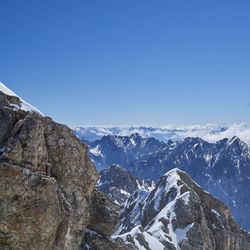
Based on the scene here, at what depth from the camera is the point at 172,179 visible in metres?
158

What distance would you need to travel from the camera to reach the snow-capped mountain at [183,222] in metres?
114

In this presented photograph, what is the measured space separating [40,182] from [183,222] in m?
87.9

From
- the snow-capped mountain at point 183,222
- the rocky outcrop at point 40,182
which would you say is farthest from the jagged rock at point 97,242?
the snow-capped mountain at point 183,222

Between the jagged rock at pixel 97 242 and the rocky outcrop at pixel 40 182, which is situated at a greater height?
the rocky outcrop at pixel 40 182

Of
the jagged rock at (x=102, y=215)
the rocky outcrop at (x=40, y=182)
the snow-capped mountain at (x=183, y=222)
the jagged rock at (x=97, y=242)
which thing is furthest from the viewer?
the snow-capped mountain at (x=183, y=222)

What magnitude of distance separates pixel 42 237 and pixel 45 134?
11570 mm

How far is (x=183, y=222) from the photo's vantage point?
12525cm

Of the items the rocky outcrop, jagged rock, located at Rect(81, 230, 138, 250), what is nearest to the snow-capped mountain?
jagged rock, located at Rect(81, 230, 138, 250)

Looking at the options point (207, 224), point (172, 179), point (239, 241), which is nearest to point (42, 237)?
point (207, 224)

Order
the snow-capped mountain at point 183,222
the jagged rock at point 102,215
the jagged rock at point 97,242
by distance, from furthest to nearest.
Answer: the snow-capped mountain at point 183,222
the jagged rock at point 102,215
the jagged rock at point 97,242

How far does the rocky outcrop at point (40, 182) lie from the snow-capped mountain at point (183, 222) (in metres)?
51.6

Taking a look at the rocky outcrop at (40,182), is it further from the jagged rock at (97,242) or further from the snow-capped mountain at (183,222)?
the snow-capped mountain at (183,222)

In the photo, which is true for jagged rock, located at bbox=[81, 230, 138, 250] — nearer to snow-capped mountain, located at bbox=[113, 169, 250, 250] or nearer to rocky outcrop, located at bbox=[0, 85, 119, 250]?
rocky outcrop, located at bbox=[0, 85, 119, 250]

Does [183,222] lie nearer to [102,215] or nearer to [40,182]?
[102,215]
